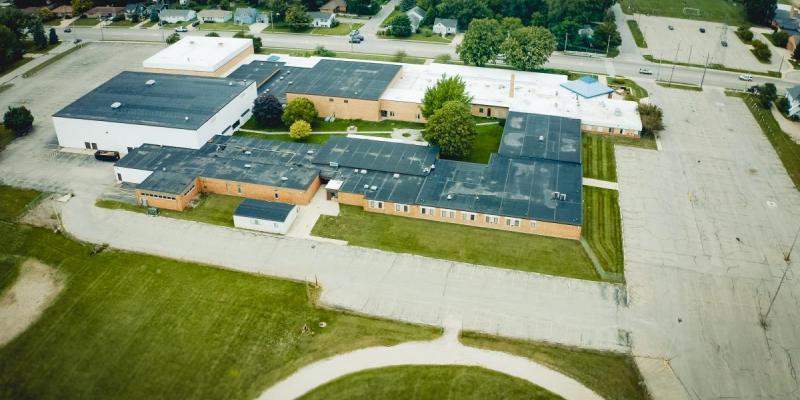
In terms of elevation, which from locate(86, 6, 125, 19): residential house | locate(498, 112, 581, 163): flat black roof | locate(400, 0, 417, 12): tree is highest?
locate(400, 0, 417, 12): tree

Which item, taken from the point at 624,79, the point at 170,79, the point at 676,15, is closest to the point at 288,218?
the point at 170,79

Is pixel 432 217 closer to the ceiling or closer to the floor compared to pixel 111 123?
closer to the floor

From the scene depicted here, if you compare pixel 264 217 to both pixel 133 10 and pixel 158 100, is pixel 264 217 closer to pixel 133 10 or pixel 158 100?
pixel 158 100

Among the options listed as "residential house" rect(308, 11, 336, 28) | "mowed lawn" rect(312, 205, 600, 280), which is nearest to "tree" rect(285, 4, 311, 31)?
"residential house" rect(308, 11, 336, 28)

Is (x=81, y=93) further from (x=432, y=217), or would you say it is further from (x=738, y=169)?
(x=738, y=169)

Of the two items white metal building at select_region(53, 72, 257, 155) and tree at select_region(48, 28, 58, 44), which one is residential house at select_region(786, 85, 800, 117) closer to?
white metal building at select_region(53, 72, 257, 155)

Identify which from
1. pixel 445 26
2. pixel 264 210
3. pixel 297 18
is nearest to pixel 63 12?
pixel 297 18

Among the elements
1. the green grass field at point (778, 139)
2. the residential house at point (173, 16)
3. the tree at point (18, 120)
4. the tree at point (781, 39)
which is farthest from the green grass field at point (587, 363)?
the residential house at point (173, 16)
